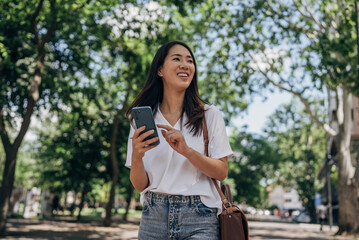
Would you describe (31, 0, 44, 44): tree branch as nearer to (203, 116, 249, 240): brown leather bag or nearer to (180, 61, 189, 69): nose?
(180, 61, 189, 69): nose

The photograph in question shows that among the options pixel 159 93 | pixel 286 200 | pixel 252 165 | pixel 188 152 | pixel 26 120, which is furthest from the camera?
pixel 286 200

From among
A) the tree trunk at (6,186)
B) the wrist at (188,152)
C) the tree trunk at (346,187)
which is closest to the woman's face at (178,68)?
the wrist at (188,152)

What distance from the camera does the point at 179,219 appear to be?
2.09m

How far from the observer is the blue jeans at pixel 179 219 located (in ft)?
6.83

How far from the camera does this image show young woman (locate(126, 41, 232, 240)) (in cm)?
209

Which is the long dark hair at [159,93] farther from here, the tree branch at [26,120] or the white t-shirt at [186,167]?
the tree branch at [26,120]

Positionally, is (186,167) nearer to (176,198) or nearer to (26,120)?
(176,198)

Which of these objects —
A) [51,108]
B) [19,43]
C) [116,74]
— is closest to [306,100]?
[116,74]

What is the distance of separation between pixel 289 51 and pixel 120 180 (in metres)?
15.6

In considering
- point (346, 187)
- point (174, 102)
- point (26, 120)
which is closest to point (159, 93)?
point (174, 102)

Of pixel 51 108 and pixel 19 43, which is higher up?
pixel 19 43

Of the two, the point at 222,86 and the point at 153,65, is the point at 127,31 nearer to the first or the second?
the point at 222,86

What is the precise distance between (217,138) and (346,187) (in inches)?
819

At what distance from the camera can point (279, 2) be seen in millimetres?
18031
